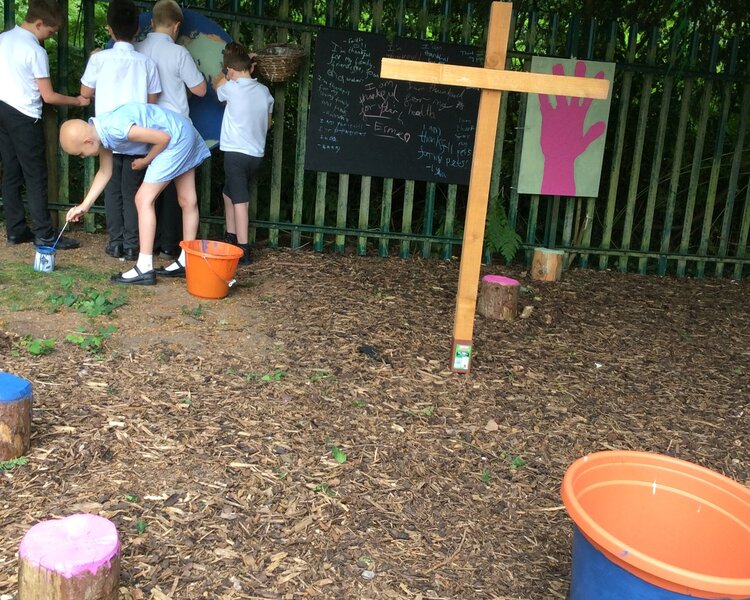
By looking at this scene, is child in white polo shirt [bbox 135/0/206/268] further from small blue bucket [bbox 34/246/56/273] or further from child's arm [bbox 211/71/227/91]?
small blue bucket [bbox 34/246/56/273]

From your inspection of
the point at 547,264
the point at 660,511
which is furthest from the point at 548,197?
the point at 660,511

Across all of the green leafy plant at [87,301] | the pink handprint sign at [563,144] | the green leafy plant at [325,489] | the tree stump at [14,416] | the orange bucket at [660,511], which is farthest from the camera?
the pink handprint sign at [563,144]

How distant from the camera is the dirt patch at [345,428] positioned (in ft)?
8.77

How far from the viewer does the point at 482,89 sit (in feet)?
12.7

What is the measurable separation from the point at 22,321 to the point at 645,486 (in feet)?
11.3

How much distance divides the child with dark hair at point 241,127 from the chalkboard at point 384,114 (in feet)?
1.89

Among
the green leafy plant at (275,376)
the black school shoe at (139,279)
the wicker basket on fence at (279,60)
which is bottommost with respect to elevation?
the green leafy plant at (275,376)

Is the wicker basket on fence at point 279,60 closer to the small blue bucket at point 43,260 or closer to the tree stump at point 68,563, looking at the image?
the small blue bucket at point 43,260

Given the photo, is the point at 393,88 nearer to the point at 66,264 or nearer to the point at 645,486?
the point at 66,264

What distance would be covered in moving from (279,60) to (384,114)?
1.07m

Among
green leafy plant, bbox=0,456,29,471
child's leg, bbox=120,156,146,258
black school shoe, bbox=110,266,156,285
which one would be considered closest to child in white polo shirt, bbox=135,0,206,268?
child's leg, bbox=120,156,146,258

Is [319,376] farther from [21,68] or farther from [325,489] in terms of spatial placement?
[21,68]

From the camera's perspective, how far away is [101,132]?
16.5 feet

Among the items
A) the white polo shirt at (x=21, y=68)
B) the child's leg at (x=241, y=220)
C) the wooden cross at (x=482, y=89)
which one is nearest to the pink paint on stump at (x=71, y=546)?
the wooden cross at (x=482, y=89)
